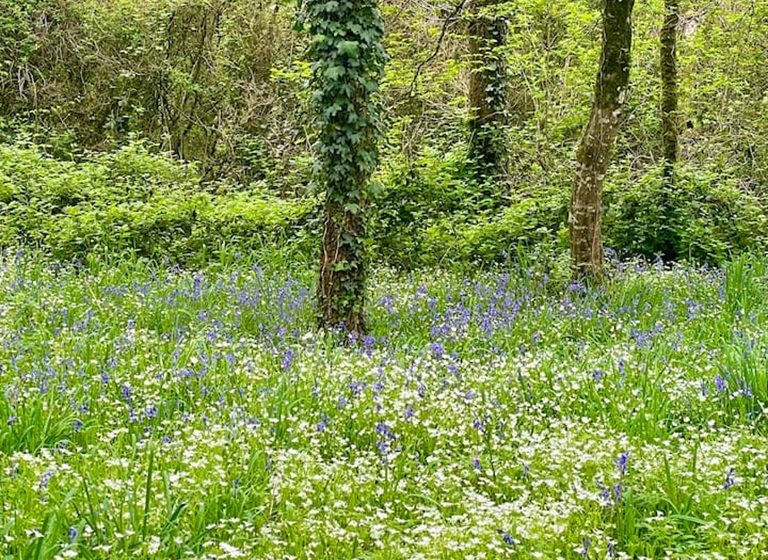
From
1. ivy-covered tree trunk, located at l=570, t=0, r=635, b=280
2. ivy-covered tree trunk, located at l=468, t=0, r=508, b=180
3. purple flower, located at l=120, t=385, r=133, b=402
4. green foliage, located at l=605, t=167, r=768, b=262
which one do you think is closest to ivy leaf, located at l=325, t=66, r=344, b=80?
ivy-covered tree trunk, located at l=570, t=0, r=635, b=280

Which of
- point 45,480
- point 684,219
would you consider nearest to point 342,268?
point 45,480

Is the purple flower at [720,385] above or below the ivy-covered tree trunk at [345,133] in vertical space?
below

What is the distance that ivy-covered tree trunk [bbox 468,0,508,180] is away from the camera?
1311 cm

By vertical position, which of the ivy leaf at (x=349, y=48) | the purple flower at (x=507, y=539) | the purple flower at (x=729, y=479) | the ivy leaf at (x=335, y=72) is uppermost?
the ivy leaf at (x=349, y=48)

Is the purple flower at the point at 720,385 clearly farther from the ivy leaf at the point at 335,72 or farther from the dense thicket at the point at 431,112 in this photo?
the ivy leaf at the point at 335,72

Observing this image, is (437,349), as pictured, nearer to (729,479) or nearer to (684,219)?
(729,479)

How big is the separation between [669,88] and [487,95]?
114 inches

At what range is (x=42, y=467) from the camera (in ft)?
12.6

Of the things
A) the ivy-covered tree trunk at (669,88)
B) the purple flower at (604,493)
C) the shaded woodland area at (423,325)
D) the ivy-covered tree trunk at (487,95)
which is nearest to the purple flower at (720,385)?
the shaded woodland area at (423,325)

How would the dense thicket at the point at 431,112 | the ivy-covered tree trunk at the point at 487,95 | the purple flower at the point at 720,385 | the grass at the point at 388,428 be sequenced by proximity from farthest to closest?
the ivy-covered tree trunk at the point at 487,95 < the dense thicket at the point at 431,112 < the purple flower at the point at 720,385 < the grass at the point at 388,428

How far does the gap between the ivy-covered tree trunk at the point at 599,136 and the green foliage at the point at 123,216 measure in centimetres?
465

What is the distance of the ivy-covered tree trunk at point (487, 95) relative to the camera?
13.1m

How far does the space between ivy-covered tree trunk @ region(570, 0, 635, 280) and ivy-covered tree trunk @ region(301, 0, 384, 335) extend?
2524mm

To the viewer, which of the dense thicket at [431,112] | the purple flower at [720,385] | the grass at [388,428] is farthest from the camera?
the dense thicket at [431,112]
